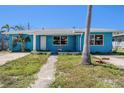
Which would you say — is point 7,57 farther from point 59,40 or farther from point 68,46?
point 68,46

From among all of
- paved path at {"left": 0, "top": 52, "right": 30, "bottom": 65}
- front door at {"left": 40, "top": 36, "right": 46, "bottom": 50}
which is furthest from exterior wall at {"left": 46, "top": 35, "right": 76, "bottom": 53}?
paved path at {"left": 0, "top": 52, "right": 30, "bottom": 65}

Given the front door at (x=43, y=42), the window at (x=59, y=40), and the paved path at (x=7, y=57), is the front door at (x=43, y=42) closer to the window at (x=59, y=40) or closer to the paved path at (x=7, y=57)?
the window at (x=59, y=40)

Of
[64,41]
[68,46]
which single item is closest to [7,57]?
[64,41]

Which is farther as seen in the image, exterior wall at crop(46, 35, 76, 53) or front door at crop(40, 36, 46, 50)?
front door at crop(40, 36, 46, 50)

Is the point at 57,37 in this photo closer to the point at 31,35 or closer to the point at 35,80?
the point at 31,35

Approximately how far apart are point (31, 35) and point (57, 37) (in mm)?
2877

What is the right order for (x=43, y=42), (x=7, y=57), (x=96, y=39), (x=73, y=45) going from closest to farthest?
(x=7, y=57) < (x=96, y=39) < (x=73, y=45) < (x=43, y=42)

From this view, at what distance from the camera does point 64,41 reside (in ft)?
88.4

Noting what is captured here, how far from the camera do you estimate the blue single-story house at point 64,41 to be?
26016 millimetres

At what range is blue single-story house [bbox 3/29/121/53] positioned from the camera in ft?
85.4

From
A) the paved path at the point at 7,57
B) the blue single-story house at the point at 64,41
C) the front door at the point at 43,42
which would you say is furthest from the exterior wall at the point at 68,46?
the paved path at the point at 7,57

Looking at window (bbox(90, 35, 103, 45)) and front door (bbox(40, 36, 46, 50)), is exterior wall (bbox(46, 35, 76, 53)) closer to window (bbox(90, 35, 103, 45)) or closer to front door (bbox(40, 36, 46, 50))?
front door (bbox(40, 36, 46, 50))

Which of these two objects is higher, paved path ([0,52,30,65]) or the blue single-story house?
the blue single-story house

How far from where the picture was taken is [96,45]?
2606cm
